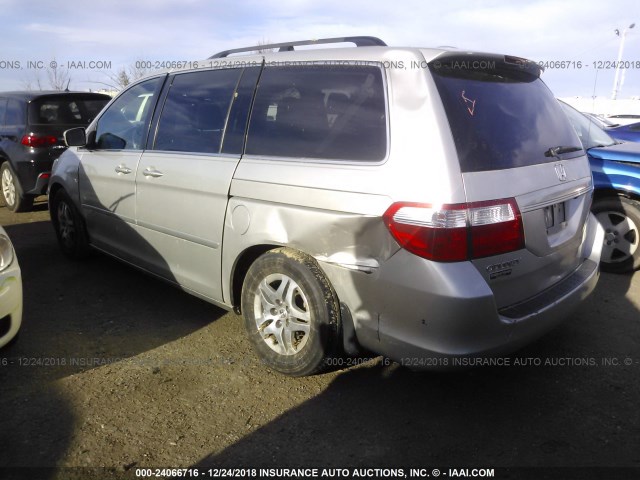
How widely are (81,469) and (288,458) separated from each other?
951mm

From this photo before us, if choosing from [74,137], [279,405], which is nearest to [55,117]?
[74,137]

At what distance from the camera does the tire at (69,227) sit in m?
4.91

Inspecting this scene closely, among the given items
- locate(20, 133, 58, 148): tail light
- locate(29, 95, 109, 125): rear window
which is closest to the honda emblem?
locate(20, 133, 58, 148): tail light

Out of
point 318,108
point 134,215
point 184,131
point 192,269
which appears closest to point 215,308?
point 192,269

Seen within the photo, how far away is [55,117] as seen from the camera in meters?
7.24

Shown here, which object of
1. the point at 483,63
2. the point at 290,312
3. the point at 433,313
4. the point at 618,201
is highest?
the point at 483,63

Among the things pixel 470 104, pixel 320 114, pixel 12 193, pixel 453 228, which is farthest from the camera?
pixel 12 193

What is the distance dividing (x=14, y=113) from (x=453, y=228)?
7.28m

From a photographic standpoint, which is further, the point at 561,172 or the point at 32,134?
the point at 32,134

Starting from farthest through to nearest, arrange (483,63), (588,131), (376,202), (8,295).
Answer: (588,131) < (8,295) < (483,63) < (376,202)

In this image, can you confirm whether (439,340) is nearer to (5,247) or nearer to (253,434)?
(253,434)

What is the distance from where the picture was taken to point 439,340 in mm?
2369

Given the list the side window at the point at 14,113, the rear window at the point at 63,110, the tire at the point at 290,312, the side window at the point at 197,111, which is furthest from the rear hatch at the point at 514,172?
the side window at the point at 14,113

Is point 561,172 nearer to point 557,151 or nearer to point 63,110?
point 557,151
